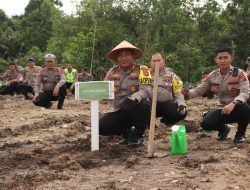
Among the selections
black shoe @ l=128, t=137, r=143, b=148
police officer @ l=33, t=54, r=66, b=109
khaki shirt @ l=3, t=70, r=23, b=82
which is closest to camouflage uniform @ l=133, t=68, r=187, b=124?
black shoe @ l=128, t=137, r=143, b=148

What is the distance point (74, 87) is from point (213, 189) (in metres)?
2.65

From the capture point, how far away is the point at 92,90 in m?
5.44

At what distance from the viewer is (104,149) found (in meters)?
5.62

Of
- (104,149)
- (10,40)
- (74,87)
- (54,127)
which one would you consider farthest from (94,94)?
(10,40)

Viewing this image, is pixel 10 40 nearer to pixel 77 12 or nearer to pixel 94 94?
pixel 77 12

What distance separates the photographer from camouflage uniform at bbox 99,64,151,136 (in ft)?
18.8

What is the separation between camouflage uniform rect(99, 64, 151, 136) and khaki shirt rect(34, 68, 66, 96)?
14.3ft

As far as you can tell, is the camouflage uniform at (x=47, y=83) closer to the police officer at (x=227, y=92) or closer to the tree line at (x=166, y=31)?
the police officer at (x=227, y=92)

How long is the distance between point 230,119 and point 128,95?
4.61 feet

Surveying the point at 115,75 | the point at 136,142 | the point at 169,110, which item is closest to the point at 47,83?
the point at 169,110

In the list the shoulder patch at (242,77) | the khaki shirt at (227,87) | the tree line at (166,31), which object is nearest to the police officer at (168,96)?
the khaki shirt at (227,87)

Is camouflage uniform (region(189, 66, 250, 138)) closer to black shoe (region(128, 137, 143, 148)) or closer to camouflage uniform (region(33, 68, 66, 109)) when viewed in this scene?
black shoe (region(128, 137, 143, 148))

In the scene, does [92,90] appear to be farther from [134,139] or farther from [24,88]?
[24,88]

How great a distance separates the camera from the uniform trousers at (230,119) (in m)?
5.70
